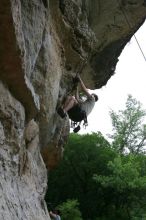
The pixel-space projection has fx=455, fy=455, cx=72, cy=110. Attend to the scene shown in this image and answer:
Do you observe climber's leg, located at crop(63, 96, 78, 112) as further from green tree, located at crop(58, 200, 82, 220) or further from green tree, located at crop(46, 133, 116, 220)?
green tree, located at crop(46, 133, 116, 220)

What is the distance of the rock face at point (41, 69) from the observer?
23.3ft

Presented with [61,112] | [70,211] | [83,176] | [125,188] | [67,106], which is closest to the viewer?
[61,112]

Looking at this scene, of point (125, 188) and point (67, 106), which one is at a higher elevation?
point (67, 106)

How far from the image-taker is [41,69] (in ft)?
31.6

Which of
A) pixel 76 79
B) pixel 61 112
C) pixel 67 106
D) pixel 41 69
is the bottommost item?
pixel 61 112

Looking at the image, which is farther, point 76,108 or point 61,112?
point 76,108

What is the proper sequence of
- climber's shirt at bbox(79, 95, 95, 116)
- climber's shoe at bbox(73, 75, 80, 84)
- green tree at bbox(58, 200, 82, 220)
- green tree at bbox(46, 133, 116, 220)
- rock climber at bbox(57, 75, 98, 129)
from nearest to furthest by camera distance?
rock climber at bbox(57, 75, 98, 129), climber's shirt at bbox(79, 95, 95, 116), climber's shoe at bbox(73, 75, 80, 84), green tree at bbox(58, 200, 82, 220), green tree at bbox(46, 133, 116, 220)

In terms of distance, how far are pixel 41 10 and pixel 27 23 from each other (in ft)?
2.09

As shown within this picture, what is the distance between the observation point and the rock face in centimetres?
711

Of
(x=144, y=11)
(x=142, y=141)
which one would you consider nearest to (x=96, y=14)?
(x=144, y=11)

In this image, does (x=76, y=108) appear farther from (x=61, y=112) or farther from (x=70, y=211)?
(x=70, y=211)

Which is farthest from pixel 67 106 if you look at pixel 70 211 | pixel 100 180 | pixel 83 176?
pixel 83 176

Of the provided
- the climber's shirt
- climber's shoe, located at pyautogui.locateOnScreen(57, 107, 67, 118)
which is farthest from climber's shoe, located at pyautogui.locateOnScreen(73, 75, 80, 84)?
climber's shoe, located at pyautogui.locateOnScreen(57, 107, 67, 118)

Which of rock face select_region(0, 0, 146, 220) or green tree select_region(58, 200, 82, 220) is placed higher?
rock face select_region(0, 0, 146, 220)
